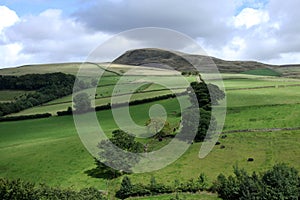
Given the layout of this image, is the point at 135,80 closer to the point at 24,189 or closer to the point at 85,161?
the point at 85,161

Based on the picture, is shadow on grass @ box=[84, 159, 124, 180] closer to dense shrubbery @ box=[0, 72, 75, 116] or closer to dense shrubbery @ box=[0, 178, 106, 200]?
dense shrubbery @ box=[0, 178, 106, 200]

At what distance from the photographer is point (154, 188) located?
211 ft

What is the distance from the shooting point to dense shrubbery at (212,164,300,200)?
56.6m

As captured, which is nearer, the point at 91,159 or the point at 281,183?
the point at 281,183

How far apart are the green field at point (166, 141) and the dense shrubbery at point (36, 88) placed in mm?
19529

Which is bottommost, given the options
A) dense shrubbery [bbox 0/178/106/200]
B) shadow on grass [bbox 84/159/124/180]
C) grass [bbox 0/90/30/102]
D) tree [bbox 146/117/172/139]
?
shadow on grass [bbox 84/159/124/180]

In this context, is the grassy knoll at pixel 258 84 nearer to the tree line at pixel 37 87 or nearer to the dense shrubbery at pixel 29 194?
the tree line at pixel 37 87

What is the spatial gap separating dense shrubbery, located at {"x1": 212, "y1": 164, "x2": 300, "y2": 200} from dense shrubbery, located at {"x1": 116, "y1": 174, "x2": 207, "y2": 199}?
9.71 ft

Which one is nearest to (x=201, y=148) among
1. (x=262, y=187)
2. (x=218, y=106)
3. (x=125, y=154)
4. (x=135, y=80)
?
(x=125, y=154)

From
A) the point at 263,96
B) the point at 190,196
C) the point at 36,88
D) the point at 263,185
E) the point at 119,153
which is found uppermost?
the point at 36,88

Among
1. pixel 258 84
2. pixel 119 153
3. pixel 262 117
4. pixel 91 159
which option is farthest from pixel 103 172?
pixel 258 84

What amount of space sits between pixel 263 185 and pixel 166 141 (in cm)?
3329

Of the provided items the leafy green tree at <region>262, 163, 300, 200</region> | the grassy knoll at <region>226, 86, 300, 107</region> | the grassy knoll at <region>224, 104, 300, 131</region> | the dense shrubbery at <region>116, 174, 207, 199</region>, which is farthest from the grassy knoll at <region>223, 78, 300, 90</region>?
the leafy green tree at <region>262, 163, 300, 200</region>

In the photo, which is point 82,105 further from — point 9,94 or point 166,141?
point 9,94
